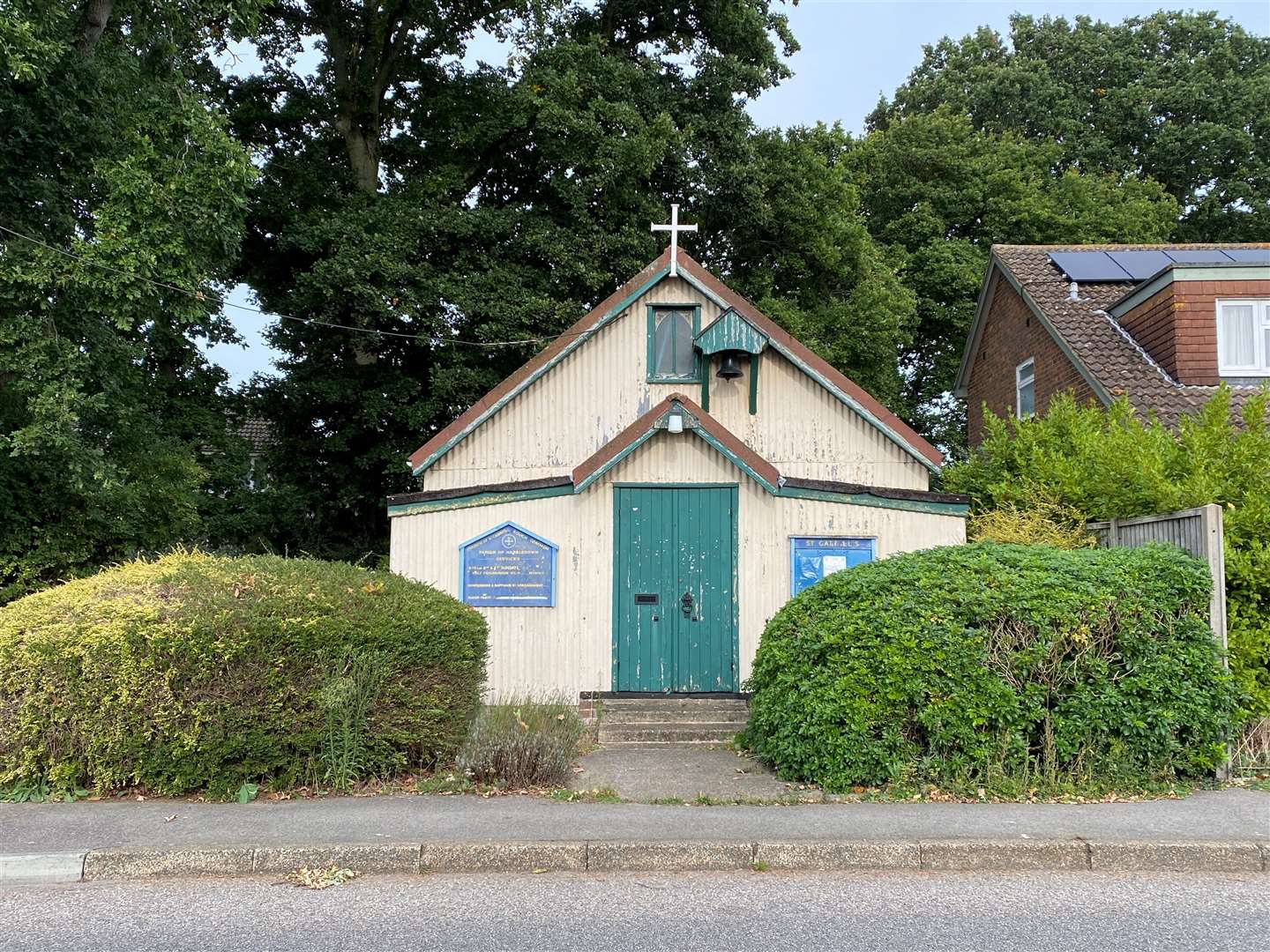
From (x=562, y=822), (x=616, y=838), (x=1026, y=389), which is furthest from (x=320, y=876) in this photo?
(x=1026, y=389)

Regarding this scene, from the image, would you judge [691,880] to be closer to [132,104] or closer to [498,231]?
[132,104]

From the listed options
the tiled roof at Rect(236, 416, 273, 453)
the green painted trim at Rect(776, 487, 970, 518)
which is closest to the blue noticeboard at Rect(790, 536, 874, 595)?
the green painted trim at Rect(776, 487, 970, 518)

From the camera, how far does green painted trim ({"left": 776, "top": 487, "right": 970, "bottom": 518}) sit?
10.8 metres

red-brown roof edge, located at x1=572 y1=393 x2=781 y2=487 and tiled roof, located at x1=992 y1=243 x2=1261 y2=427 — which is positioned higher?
tiled roof, located at x1=992 y1=243 x2=1261 y2=427

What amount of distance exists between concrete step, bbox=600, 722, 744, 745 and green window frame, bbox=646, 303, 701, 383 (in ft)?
15.1

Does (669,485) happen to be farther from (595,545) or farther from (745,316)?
(745,316)

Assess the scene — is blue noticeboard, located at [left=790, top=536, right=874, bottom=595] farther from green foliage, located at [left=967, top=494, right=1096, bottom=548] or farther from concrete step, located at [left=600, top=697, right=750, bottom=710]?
concrete step, located at [left=600, top=697, right=750, bottom=710]

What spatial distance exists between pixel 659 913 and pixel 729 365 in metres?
7.87

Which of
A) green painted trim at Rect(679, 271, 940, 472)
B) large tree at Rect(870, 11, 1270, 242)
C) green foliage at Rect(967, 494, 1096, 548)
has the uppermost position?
large tree at Rect(870, 11, 1270, 242)

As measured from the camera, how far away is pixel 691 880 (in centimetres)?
583

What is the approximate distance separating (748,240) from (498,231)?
20.2 ft

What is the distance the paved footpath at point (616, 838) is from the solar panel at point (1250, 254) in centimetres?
1410

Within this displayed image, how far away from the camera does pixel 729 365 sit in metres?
12.0

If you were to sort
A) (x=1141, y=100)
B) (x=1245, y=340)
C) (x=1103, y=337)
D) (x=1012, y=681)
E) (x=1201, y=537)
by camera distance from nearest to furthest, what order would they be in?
(x=1012, y=681) < (x=1201, y=537) < (x=1245, y=340) < (x=1103, y=337) < (x=1141, y=100)
